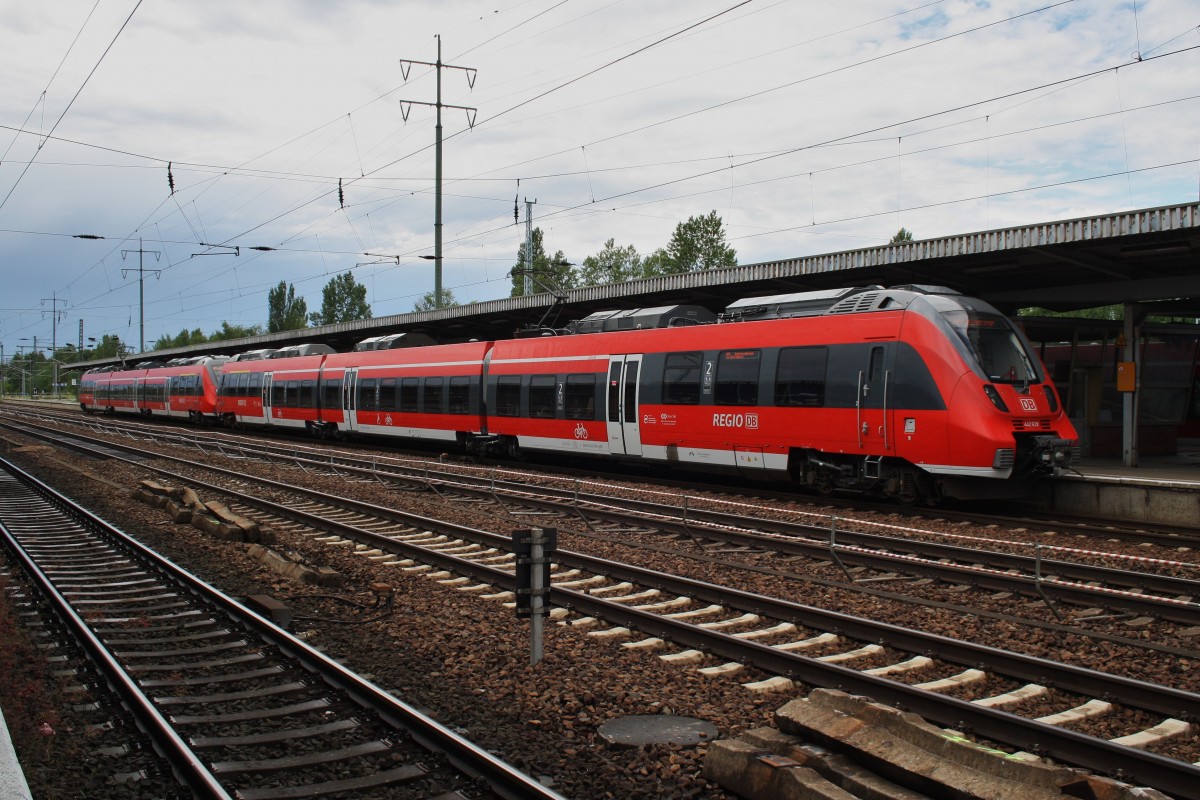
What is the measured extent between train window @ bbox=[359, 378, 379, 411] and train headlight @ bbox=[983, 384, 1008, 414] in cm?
2031

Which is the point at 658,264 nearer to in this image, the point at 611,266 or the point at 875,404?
the point at 611,266

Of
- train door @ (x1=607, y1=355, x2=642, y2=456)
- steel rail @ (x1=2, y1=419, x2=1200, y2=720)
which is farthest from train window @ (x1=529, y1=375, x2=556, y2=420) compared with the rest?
steel rail @ (x1=2, y1=419, x2=1200, y2=720)

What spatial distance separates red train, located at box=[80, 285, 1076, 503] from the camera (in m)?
13.3

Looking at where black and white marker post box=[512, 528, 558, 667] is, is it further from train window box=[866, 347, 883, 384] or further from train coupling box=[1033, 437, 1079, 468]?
train coupling box=[1033, 437, 1079, 468]

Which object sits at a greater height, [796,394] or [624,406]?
[796,394]

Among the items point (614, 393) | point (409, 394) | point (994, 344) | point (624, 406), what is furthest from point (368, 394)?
point (994, 344)

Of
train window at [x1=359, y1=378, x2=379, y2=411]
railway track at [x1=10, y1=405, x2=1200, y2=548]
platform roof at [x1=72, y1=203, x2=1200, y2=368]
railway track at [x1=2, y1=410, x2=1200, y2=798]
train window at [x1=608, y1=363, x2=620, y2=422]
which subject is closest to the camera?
railway track at [x1=2, y1=410, x2=1200, y2=798]

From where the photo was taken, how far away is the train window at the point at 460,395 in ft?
80.6

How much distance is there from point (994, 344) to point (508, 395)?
1213 cm

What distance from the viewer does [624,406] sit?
752 inches

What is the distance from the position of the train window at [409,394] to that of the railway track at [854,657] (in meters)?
16.2

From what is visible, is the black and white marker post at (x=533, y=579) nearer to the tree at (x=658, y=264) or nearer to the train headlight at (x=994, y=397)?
the train headlight at (x=994, y=397)

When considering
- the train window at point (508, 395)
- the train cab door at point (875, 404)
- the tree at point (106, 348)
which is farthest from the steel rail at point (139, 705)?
the tree at point (106, 348)

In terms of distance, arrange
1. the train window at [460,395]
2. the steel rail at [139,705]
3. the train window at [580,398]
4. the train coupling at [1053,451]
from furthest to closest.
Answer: the train window at [460,395]
the train window at [580,398]
the train coupling at [1053,451]
the steel rail at [139,705]
